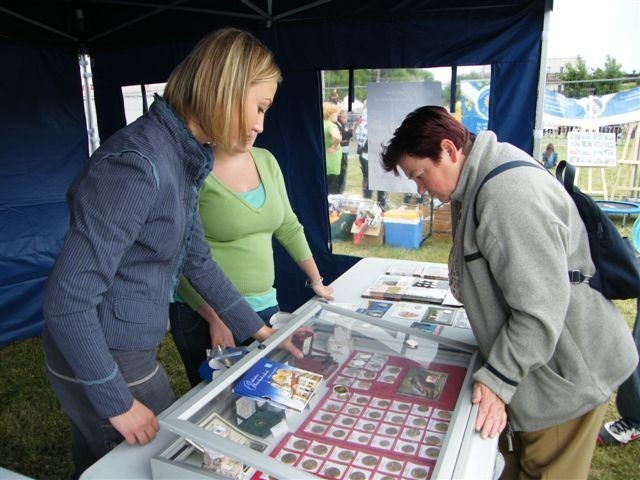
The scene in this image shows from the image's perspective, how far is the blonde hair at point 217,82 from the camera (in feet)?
3.72

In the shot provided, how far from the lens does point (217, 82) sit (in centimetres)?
113

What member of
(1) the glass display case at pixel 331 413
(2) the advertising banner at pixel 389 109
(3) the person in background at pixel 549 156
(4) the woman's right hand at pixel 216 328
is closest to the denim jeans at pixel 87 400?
(1) the glass display case at pixel 331 413

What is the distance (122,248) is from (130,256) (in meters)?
0.10

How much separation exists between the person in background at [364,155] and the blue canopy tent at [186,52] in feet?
1.03

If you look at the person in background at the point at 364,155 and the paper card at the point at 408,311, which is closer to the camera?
the paper card at the point at 408,311

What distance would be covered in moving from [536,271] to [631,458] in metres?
2.18

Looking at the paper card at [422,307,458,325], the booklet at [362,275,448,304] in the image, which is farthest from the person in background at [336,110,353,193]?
the paper card at [422,307,458,325]

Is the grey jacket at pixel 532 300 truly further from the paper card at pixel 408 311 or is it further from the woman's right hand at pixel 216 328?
the woman's right hand at pixel 216 328

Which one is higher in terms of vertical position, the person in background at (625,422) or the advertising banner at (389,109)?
the advertising banner at (389,109)

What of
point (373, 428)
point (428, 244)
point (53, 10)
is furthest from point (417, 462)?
point (53, 10)

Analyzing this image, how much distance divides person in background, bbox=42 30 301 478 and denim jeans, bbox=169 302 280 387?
518 mm

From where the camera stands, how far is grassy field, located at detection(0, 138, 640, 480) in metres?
2.66

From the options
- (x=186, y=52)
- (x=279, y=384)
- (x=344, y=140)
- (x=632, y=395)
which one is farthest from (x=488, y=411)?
(x=186, y=52)

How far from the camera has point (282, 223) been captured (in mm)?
2066
